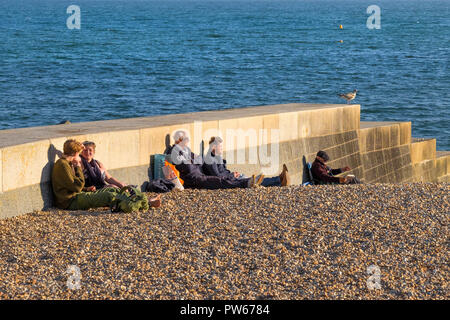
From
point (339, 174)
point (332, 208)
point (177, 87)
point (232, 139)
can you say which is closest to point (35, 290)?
point (332, 208)

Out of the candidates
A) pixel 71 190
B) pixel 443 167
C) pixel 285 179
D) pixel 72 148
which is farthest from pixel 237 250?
pixel 443 167

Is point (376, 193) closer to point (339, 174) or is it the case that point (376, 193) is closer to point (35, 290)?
point (339, 174)

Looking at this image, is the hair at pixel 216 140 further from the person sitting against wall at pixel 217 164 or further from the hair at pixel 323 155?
the hair at pixel 323 155

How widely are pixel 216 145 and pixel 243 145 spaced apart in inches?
42.0

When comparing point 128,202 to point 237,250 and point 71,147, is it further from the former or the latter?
point 237,250

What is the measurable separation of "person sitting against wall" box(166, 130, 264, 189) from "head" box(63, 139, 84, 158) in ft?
6.55

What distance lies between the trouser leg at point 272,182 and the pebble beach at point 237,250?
6.86 feet

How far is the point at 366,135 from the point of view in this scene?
16328 millimetres

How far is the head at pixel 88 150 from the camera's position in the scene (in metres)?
9.71

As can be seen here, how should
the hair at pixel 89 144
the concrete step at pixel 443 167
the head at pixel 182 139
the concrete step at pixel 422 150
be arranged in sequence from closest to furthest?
the hair at pixel 89 144
the head at pixel 182 139
the concrete step at pixel 422 150
the concrete step at pixel 443 167

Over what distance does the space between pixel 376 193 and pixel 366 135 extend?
19.9 feet

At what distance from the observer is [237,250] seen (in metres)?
7.55

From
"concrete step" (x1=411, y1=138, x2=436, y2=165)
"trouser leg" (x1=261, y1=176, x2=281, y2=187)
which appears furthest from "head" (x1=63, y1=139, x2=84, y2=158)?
"concrete step" (x1=411, y1=138, x2=436, y2=165)

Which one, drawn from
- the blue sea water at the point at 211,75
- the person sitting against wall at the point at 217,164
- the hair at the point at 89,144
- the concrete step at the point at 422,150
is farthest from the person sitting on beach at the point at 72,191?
the blue sea water at the point at 211,75
